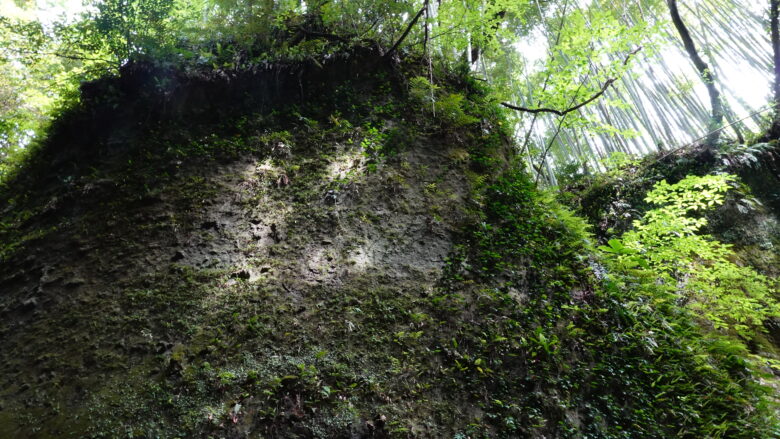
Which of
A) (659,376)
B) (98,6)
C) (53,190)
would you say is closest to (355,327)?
(659,376)

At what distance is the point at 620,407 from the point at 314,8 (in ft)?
21.4

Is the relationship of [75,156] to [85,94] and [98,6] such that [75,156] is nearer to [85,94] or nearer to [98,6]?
[85,94]

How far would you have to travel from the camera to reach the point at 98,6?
4473mm

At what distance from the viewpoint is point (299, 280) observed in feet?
11.5

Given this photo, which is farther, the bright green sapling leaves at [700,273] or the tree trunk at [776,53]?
the tree trunk at [776,53]

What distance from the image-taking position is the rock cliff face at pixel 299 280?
108 inches

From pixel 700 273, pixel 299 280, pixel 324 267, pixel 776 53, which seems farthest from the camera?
pixel 776 53

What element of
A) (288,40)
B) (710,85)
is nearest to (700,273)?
(710,85)

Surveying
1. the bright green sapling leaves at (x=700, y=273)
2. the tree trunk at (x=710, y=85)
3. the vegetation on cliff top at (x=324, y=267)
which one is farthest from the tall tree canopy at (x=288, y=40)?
the tree trunk at (x=710, y=85)

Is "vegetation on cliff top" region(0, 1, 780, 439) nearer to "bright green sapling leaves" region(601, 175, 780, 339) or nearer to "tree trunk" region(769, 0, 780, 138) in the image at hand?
"bright green sapling leaves" region(601, 175, 780, 339)

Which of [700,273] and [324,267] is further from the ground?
[324,267]

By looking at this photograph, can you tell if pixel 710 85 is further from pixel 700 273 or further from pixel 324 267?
pixel 324 267

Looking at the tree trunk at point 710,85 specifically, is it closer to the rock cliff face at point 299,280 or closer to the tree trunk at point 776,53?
the tree trunk at point 776,53

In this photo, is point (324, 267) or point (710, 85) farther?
point (710, 85)
